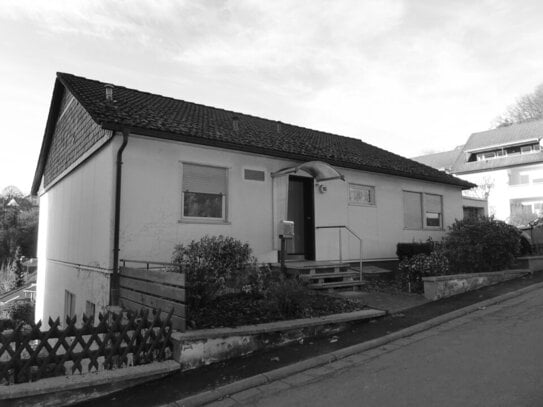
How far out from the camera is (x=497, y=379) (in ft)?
15.4

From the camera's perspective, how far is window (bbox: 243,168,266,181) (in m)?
10.6

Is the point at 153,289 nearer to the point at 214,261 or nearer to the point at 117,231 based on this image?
the point at 214,261

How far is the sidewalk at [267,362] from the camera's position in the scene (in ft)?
16.3

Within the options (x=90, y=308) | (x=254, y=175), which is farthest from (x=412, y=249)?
(x=90, y=308)

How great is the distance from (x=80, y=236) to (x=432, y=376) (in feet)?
29.5

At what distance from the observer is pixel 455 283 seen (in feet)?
32.7

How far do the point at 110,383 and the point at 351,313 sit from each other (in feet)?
13.9

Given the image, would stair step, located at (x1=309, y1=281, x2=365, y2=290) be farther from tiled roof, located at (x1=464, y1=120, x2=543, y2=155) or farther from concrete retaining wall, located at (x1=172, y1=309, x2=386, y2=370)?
tiled roof, located at (x1=464, y1=120, x2=543, y2=155)

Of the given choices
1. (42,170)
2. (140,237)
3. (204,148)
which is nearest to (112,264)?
(140,237)

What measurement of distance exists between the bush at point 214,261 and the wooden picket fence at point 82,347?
72.3 inches

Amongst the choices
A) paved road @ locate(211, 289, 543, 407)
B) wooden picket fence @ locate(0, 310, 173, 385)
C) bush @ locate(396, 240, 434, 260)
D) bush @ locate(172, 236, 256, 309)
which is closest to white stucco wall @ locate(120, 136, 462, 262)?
bush @ locate(396, 240, 434, 260)

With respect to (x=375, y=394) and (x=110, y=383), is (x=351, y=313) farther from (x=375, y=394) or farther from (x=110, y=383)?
(x=110, y=383)

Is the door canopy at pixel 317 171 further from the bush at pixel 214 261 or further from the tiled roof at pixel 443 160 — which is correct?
the tiled roof at pixel 443 160

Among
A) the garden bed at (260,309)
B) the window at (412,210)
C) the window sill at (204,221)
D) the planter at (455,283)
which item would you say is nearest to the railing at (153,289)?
the garden bed at (260,309)
